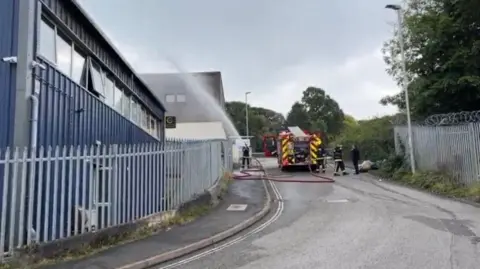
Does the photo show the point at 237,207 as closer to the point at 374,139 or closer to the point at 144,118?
the point at 144,118

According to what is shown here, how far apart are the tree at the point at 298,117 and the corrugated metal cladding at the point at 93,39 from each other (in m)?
77.9

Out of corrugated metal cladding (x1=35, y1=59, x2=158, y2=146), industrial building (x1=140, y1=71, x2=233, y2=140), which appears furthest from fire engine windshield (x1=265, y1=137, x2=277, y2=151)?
corrugated metal cladding (x1=35, y1=59, x2=158, y2=146)

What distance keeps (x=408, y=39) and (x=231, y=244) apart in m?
22.3

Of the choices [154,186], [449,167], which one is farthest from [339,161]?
[154,186]

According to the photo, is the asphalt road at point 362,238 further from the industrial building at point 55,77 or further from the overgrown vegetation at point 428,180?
the industrial building at point 55,77

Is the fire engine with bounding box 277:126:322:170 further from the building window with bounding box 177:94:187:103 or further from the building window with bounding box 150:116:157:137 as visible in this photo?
the building window with bounding box 177:94:187:103

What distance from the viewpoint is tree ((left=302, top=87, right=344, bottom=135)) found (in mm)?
93812

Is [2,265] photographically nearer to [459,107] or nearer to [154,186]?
[154,186]

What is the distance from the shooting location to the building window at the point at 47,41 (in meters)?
8.59

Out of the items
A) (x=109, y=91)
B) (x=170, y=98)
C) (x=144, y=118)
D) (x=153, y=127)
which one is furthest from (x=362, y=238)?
(x=170, y=98)

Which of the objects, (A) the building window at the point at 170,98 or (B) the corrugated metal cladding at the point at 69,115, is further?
(A) the building window at the point at 170,98

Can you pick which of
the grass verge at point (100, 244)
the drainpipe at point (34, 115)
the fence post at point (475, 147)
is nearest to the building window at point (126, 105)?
the grass verge at point (100, 244)

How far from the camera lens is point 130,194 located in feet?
29.9

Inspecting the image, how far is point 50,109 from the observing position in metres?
8.51
